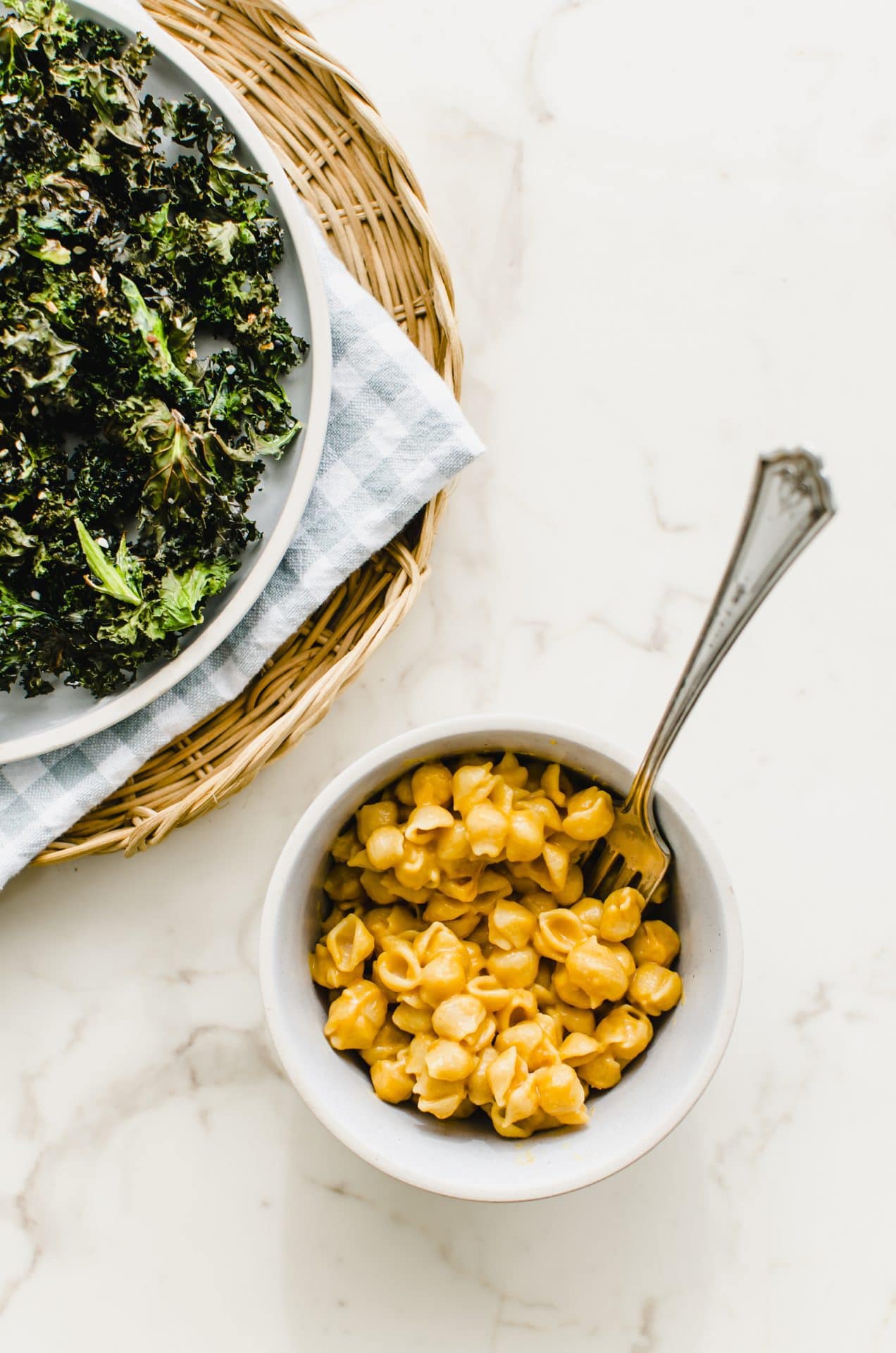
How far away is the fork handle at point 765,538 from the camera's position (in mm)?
728

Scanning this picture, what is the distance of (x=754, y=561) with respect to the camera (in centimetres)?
78

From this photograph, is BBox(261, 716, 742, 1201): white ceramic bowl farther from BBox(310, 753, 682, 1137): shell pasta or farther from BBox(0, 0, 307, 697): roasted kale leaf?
BBox(0, 0, 307, 697): roasted kale leaf

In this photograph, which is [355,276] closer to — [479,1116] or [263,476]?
[263,476]

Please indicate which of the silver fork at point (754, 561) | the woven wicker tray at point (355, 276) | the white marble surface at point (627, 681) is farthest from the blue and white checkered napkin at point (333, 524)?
the silver fork at point (754, 561)

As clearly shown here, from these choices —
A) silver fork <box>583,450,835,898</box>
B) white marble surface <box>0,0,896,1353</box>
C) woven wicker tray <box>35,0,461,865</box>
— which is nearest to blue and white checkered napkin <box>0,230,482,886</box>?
woven wicker tray <box>35,0,461,865</box>

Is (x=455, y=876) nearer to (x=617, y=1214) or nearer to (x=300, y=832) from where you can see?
(x=300, y=832)

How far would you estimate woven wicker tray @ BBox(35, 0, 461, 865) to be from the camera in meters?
1.27

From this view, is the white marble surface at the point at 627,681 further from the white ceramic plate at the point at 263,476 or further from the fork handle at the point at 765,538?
the fork handle at the point at 765,538

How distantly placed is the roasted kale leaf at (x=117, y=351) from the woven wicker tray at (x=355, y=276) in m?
0.13

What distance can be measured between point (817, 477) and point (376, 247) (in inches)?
31.8

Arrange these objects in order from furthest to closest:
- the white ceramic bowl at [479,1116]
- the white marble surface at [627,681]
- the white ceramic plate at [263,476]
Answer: the white marble surface at [627,681]
the white ceramic plate at [263,476]
the white ceramic bowl at [479,1116]

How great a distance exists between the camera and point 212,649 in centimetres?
124

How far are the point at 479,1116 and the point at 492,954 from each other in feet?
0.60

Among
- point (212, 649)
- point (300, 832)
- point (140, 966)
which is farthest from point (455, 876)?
point (140, 966)
